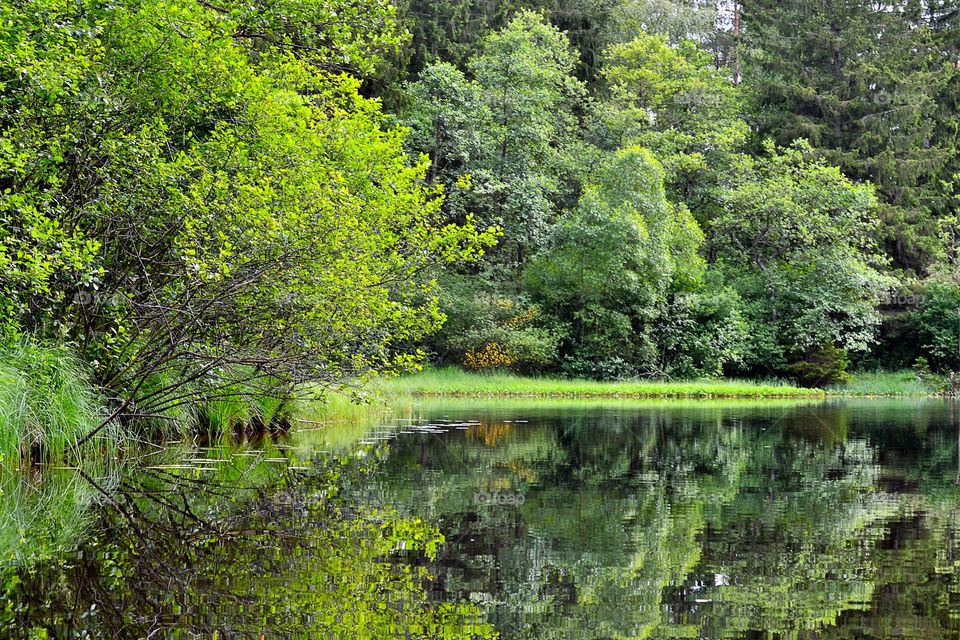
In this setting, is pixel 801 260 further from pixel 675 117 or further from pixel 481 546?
pixel 481 546

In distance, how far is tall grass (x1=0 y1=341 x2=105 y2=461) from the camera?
9.84 m

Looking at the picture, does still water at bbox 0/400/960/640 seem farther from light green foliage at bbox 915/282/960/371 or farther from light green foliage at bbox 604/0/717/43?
light green foliage at bbox 604/0/717/43

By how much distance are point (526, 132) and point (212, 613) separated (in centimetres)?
3875

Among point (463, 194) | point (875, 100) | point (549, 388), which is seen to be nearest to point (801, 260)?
point (875, 100)

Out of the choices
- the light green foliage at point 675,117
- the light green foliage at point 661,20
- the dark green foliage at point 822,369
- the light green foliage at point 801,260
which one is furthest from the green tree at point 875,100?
A: the dark green foliage at point 822,369

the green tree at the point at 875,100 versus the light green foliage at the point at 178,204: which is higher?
the green tree at the point at 875,100

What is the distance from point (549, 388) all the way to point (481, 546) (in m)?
28.0

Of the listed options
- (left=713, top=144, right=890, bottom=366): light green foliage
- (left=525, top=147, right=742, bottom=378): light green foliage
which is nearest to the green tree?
(left=713, top=144, right=890, bottom=366): light green foliage

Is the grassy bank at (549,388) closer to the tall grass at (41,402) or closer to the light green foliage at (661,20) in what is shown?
the tall grass at (41,402)

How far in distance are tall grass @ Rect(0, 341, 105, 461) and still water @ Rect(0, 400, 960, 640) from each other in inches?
13.7

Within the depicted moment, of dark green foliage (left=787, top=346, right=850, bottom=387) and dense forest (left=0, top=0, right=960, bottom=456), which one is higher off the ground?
dense forest (left=0, top=0, right=960, bottom=456)

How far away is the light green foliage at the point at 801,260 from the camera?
42.4 metres

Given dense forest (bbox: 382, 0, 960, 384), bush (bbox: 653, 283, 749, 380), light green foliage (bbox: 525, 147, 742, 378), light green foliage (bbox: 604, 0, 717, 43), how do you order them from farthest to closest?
light green foliage (bbox: 604, 0, 717, 43) → bush (bbox: 653, 283, 749, 380) → dense forest (bbox: 382, 0, 960, 384) → light green foliage (bbox: 525, 147, 742, 378)

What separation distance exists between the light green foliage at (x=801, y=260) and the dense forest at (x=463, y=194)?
0.13m
